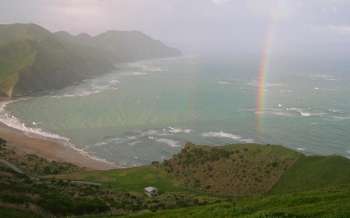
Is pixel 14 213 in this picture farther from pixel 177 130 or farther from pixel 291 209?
pixel 177 130

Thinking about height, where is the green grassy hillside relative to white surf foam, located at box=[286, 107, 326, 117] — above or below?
above

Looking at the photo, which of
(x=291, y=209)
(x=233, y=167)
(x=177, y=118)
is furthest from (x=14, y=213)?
(x=177, y=118)

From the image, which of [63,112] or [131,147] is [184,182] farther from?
[63,112]

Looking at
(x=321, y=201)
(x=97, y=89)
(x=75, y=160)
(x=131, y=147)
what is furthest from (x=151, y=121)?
(x=321, y=201)

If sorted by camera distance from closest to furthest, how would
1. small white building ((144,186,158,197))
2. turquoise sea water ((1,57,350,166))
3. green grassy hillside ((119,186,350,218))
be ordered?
green grassy hillside ((119,186,350,218)) → small white building ((144,186,158,197)) → turquoise sea water ((1,57,350,166))

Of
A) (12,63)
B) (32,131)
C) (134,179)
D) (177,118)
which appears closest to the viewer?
(134,179)

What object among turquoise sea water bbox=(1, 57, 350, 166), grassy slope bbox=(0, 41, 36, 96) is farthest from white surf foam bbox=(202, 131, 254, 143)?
grassy slope bbox=(0, 41, 36, 96)

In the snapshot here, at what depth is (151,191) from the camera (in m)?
52.6

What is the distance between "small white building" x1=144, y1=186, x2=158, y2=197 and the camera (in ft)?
169

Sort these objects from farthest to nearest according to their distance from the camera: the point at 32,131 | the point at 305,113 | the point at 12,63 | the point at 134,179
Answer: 1. the point at 12,63
2. the point at 305,113
3. the point at 32,131
4. the point at 134,179

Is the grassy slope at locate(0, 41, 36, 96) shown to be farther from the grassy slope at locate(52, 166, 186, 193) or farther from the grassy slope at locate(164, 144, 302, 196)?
the grassy slope at locate(164, 144, 302, 196)

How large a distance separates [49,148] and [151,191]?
150 ft

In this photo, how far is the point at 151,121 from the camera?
117438 millimetres

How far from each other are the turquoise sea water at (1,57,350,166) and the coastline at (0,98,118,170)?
3.01 metres
